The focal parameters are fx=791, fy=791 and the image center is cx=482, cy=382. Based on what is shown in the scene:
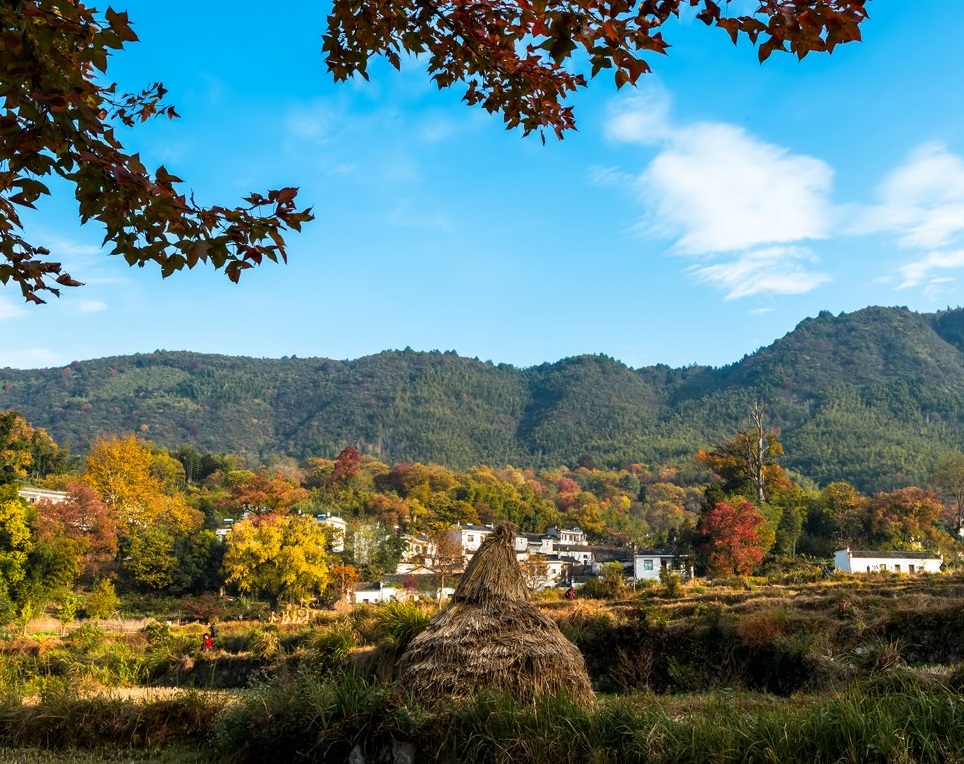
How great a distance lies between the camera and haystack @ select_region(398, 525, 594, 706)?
9031 mm

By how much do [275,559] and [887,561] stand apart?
114 ft

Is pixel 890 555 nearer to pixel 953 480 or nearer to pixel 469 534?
pixel 953 480

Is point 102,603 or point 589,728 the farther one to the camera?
point 102,603

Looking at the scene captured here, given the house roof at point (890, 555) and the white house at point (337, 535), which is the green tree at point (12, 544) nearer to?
the white house at point (337, 535)

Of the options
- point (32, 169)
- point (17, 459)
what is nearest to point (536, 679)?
point (32, 169)

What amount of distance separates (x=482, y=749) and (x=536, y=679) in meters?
2.77

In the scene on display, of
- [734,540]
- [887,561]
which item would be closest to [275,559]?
[734,540]

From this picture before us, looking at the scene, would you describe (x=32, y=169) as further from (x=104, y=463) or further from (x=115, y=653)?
(x=104, y=463)

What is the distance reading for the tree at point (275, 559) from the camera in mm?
45875

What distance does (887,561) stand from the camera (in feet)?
145

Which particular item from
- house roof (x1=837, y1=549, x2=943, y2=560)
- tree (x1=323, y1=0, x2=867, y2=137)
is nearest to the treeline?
house roof (x1=837, y1=549, x2=943, y2=560)

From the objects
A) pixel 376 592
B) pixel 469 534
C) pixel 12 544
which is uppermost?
pixel 12 544

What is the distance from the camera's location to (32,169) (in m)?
3.86

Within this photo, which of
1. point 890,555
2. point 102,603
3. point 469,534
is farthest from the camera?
point 469,534
